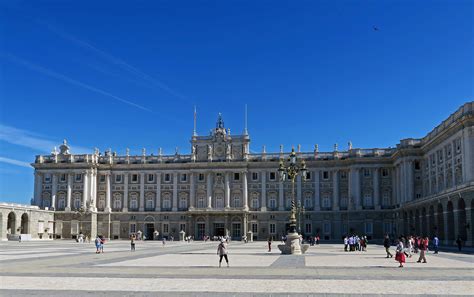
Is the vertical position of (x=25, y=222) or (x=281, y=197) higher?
(x=281, y=197)

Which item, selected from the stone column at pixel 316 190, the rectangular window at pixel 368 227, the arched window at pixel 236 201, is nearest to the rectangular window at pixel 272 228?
the arched window at pixel 236 201

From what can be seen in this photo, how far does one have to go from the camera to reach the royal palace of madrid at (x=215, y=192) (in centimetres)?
9669

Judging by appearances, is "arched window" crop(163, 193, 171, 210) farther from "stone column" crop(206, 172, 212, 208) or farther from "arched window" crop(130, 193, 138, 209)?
"stone column" crop(206, 172, 212, 208)

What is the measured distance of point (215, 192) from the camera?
102 metres

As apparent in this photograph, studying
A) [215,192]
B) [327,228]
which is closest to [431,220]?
[327,228]

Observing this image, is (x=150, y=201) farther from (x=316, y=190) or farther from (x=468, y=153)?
(x=468, y=153)

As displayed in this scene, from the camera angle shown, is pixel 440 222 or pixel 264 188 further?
pixel 264 188

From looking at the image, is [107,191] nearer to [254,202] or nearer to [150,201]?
[150,201]

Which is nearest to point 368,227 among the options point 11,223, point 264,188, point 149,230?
point 264,188

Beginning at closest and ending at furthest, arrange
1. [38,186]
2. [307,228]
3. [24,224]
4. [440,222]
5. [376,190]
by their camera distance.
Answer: [440,222] < [24,224] < [376,190] < [307,228] < [38,186]

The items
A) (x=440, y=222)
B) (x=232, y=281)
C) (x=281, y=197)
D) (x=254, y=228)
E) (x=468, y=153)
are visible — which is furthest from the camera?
(x=281, y=197)

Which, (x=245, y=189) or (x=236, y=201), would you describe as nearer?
(x=245, y=189)

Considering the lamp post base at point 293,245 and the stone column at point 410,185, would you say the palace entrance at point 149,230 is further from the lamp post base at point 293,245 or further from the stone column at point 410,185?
the lamp post base at point 293,245

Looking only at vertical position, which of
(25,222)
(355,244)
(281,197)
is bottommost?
(355,244)
